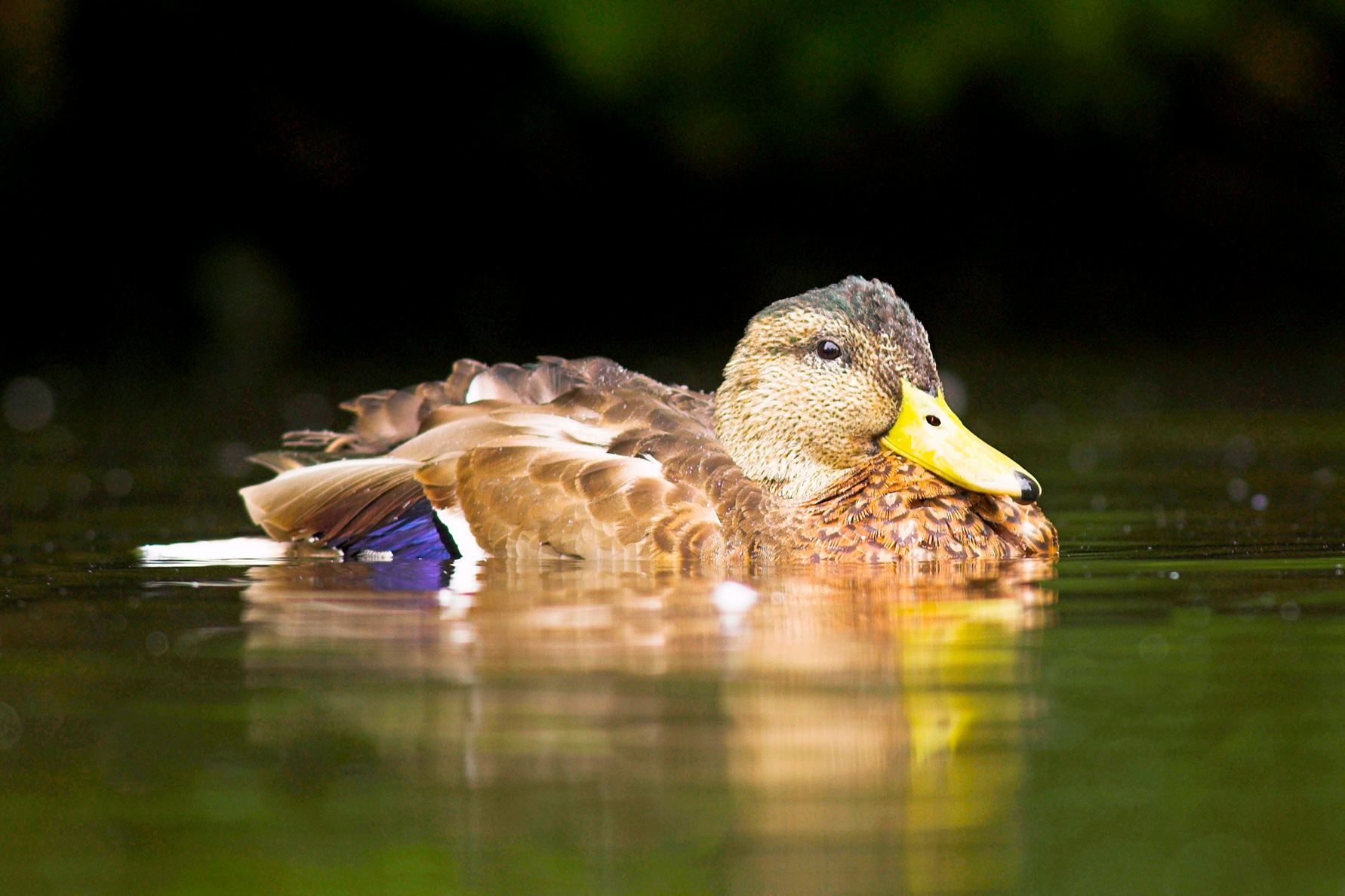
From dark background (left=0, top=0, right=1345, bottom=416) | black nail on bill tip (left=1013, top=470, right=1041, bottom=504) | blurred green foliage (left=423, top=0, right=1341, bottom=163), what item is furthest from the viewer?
dark background (left=0, top=0, right=1345, bottom=416)

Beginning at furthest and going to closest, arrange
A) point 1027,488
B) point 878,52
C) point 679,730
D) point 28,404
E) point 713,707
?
1. point 878,52
2. point 28,404
3. point 1027,488
4. point 713,707
5. point 679,730

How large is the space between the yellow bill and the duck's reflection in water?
1.26 ft

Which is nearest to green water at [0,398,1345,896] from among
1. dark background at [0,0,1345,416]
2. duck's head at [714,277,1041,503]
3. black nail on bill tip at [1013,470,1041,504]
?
black nail on bill tip at [1013,470,1041,504]

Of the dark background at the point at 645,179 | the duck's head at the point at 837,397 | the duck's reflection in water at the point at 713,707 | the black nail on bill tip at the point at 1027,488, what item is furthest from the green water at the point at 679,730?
the dark background at the point at 645,179

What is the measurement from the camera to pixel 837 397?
6.96 m

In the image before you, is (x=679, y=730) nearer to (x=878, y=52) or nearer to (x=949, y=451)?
(x=949, y=451)

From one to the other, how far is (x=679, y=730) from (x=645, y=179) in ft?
63.0

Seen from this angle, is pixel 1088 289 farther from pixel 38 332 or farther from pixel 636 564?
pixel 636 564

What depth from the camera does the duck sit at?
6.68m

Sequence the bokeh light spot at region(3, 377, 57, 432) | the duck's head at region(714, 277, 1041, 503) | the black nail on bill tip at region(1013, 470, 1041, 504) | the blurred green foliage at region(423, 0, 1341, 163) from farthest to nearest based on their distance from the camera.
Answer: the blurred green foliage at region(423, 0, 1341, 163) < the bokeh light spot at region(3, 377, 57, 432) < the duck's head at region(714, 277, 1041, 503) < the black nail on bill tip at region(1013, 470, 1041, 504)

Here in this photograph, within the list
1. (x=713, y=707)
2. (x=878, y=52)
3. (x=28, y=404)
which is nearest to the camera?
(x=713, y=707)

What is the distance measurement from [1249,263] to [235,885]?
68.9 feet

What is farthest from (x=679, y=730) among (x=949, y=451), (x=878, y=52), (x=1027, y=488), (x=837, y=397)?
(x=878, y=52)

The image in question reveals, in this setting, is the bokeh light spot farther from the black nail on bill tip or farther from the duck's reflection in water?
the black nail on bill tip
